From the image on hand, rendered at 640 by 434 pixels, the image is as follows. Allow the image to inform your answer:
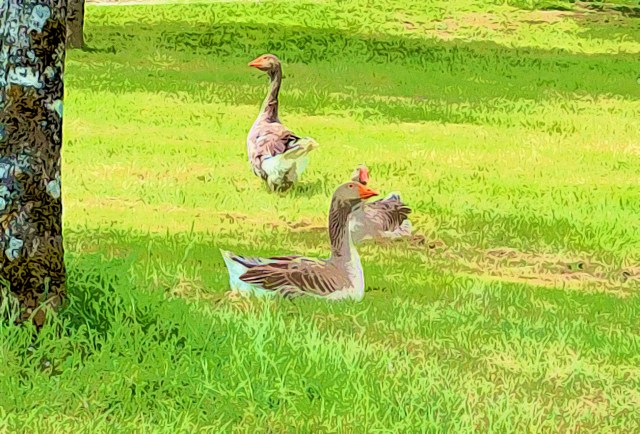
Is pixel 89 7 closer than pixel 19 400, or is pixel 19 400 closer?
pixel 19 400

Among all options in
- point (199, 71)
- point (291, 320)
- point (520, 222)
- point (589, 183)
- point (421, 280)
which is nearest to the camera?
point (291, 320)

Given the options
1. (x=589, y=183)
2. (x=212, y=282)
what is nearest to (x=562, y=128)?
(x=589, y=183)

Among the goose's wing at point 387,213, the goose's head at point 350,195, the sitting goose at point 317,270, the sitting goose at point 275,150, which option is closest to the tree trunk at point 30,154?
the sitting goose at point 317,270

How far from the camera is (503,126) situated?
1900 centimetres

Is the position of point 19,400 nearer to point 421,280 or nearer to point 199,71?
point 421,280

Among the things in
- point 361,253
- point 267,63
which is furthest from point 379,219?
point 267,63

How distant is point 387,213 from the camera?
1072cm

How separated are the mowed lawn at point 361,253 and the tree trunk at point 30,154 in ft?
0.70

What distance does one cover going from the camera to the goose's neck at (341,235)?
331 inches

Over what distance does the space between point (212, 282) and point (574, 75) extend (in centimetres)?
1804

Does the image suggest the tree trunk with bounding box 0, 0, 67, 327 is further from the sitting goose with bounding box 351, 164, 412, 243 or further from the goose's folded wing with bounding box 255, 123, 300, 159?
the goose's folded wing with bounding box 255, 123, 300, 159

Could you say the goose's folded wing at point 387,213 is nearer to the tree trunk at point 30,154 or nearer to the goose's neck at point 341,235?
the goose's neck at point 341,235

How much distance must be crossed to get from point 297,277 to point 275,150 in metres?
4.19

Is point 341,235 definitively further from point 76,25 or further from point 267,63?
point 76,25
